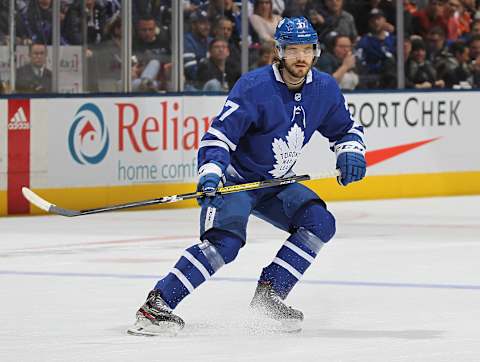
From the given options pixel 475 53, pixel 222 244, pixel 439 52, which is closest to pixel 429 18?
pixel 439 52

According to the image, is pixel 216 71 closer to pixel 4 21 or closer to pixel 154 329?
pixel 4 21

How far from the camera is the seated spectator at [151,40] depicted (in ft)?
41.7

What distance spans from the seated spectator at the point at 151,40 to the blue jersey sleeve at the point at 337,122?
6385 mm

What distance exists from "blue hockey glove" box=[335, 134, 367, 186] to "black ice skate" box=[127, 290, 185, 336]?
34.1 inches

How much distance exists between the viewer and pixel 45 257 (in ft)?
30.2

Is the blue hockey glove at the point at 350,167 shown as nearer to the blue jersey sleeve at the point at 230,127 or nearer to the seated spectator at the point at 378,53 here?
the blue jersey sleeve at the point at 230,127

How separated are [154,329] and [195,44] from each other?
23.8ft

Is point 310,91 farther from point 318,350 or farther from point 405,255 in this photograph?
point 405,255

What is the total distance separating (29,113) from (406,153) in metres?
3.66

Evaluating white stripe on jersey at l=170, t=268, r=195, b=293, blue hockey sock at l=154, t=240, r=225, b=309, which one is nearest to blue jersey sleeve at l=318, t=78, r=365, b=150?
blue hockey sock at l=154, t=240, r=225, b=309

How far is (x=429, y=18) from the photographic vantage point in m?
14.4

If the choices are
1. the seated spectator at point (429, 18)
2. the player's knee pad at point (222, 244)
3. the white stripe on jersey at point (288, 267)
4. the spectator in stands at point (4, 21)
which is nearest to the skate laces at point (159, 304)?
the player's knee pad at point (222, 244)

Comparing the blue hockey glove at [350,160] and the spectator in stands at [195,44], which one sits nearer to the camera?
the blue hockey glove at [350,160]

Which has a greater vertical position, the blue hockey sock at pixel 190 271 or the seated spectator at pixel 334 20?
the seated spectator at pixel 334 20
